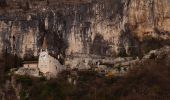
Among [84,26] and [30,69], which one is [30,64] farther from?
[84,26]

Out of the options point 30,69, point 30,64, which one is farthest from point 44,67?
point 30,64

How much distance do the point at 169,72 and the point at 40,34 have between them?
12.1 meters

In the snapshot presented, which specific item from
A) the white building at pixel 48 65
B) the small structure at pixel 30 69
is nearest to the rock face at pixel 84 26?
the white building at pixel 48 65

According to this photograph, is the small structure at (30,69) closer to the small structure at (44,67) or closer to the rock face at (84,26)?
the small structure at (44,67)

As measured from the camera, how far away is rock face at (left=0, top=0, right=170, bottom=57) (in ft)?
148

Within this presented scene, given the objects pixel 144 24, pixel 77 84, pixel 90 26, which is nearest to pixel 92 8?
pixel 90 26

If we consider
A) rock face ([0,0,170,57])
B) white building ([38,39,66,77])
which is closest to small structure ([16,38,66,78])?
white building ([38,39,66,77])

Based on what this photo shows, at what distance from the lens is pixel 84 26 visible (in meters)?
47.2

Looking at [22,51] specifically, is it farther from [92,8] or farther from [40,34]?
[92,8]

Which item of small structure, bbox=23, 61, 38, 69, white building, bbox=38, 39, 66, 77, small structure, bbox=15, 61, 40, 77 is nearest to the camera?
small structure, bbox=15, 61, 40, 77

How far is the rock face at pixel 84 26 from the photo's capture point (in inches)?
1778

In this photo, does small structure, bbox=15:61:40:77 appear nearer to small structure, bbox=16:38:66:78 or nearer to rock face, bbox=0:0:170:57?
small structure, bbox=16:38:66:78

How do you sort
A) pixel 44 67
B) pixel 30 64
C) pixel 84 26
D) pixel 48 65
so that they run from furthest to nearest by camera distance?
pixel 84 26
pixel 30 64
pixel 44 67
pixel 48 65

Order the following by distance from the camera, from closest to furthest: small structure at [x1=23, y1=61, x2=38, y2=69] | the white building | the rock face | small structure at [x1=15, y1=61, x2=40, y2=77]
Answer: small structure at [x1=15, y1=61, x2=40, y2=77] < the white building < small structure at [x1=23, y1=61, x2=38, y2=69] < the rock face
